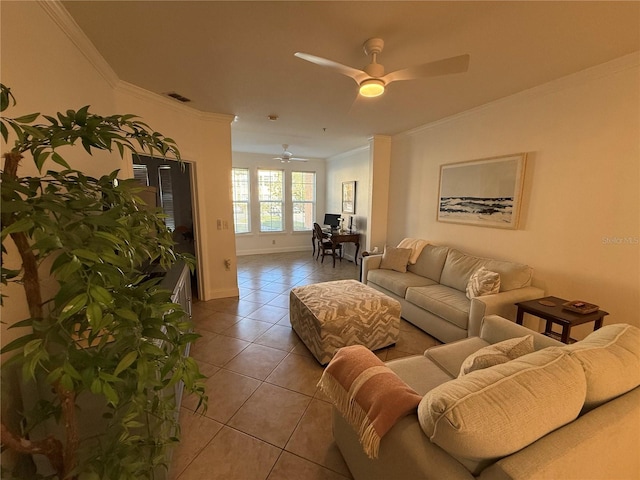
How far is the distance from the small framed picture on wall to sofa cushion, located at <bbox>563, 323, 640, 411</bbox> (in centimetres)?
527

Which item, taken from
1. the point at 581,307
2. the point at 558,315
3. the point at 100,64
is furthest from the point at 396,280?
the point at 100,64

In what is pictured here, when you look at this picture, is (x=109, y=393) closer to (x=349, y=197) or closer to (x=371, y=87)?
(x=371, y=87)

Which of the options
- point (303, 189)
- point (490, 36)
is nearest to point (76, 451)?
point (490, 36)

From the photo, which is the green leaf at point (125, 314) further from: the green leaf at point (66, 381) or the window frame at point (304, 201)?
the window frame at point (304, 201)

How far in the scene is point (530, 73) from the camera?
7.84 feet

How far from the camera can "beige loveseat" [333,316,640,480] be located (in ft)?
2.73

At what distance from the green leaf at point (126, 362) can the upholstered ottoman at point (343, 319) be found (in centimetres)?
183

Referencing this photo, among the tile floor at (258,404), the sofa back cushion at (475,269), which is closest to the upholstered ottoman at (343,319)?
the tile floor at (258,404)

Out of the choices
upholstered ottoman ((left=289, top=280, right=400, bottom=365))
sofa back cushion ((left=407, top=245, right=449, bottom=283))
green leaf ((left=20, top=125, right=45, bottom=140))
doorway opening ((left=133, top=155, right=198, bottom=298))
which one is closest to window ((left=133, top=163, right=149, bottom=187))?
doorway opening ((left=133, top=155, right=198, bottom=298))

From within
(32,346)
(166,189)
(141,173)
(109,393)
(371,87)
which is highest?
(371,87)

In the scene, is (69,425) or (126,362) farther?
(69,425)

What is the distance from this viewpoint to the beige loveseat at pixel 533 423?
833 millimetres

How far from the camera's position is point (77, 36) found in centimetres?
179

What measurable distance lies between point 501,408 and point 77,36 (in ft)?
9.97
